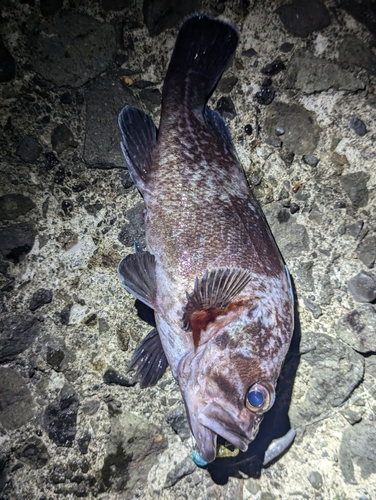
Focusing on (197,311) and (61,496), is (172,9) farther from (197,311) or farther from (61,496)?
(61,496)

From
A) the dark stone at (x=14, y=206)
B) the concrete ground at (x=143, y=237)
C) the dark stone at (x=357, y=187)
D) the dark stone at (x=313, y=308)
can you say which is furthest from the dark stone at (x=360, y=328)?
the dark stone at (x=14, y=206)

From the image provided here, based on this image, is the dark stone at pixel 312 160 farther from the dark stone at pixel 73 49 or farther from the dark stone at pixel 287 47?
the dark stone at pixel 73 49

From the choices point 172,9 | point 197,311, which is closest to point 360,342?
point 197,311

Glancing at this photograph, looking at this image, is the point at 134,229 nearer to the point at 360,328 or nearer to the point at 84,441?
the point at 84,441

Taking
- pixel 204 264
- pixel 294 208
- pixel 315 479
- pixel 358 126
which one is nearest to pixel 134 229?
pixel 204 264

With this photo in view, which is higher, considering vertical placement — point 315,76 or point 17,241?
point 315,76

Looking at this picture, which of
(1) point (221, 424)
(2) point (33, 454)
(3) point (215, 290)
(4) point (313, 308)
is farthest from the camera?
(4) point (313, 308)

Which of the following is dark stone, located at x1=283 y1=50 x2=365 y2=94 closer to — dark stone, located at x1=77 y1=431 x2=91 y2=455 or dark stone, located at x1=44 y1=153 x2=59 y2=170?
dark stone, located at x1=44 y1=153 x2=59 y2=170
